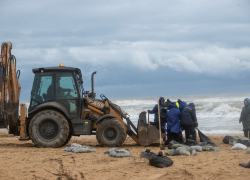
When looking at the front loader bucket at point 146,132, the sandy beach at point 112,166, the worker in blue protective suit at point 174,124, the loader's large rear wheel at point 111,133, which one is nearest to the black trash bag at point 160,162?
the sandy beach at point 112,166

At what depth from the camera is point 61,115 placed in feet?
33.0

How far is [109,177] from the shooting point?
6.30 metres

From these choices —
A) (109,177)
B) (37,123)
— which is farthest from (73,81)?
(109,177)

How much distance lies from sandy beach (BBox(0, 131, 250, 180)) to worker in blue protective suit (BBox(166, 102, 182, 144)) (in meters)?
1.62

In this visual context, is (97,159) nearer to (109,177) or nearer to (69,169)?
(69,169)

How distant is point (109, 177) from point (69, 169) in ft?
3.62

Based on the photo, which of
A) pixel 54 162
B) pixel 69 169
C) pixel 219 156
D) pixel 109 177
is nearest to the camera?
pixel 109 177

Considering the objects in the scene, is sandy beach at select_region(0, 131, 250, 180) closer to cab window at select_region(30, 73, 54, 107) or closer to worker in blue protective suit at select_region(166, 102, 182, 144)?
worker in blue protective suit at select_region(166, 102, 182, 144)

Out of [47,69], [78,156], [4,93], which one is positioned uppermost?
[47,69]

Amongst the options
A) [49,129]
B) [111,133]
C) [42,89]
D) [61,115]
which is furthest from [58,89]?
[111,133]

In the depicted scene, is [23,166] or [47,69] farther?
[47,69]

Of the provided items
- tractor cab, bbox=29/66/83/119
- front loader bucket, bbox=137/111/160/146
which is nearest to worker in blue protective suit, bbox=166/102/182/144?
front loader bucket, bbox=137/111/160/146

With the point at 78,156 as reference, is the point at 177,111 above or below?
above

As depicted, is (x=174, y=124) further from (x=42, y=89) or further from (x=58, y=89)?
(x=42, y=89)
